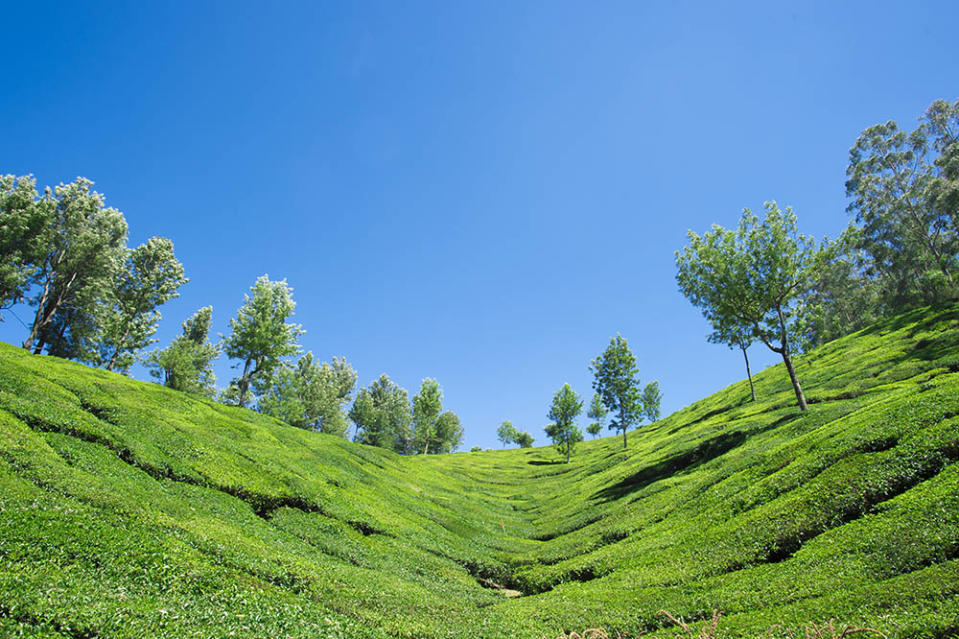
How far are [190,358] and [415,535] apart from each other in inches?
2288

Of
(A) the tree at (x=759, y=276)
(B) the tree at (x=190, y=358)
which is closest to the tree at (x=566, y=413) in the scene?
(A) the tree at (x=759, y=276)

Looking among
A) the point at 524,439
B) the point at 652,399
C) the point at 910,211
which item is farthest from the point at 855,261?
the point at 524,439

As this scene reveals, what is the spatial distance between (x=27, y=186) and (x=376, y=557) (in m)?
65.1

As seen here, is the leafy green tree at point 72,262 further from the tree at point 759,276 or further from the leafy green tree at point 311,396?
the tree at point 759,276

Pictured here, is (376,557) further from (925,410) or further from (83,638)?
(925,410)

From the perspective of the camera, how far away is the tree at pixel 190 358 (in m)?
65.6

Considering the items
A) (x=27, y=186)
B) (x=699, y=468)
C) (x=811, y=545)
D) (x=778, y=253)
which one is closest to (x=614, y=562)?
(x=811, y=545)

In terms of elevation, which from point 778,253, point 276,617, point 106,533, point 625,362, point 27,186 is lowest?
point 276,617

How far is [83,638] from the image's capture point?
Result: 29.6 feet

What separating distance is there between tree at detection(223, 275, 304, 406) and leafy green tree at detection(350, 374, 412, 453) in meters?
49.5

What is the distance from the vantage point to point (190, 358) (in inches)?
2628

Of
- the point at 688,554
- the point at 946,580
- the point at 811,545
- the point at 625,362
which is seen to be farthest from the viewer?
the point at 625,362

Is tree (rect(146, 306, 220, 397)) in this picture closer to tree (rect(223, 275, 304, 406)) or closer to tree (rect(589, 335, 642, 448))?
tree (rect(223, 275, 304, 406))

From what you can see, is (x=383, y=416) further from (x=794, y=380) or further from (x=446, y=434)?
(x=794, y=380)
